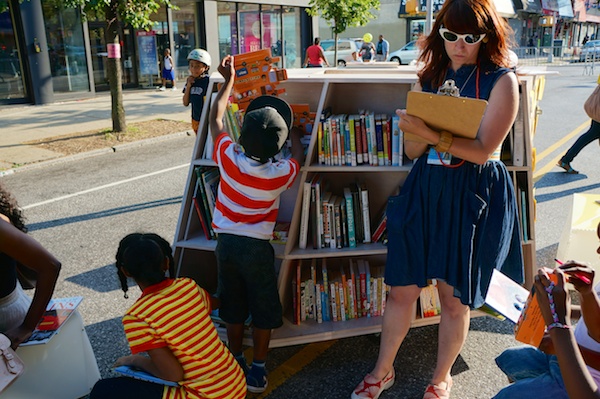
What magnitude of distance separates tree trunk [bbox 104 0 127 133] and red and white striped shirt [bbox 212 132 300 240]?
26.8 ft

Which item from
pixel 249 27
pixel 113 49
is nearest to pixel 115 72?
pixel 113 49

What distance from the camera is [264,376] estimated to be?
9.96 ft

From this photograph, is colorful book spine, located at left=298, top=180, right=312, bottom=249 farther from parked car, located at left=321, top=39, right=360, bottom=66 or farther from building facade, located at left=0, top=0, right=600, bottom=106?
parked car, located at left=321, top=39, right=360, bottom=66

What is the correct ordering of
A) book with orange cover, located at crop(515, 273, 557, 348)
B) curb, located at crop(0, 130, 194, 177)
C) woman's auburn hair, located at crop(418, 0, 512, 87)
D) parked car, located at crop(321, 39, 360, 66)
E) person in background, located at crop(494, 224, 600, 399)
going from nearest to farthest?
person in background, located at crop(494, 224, 600, 399) < book with orange cover, located at crop(515, 273, 557, 348) < woman's auburn hair, located at crop(418, 0, 512, 87) < curb, located at crop(0, 130, 194, 177) < parked car, located at crop(321, 39, 360, 66)

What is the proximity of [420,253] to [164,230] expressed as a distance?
3688 mm

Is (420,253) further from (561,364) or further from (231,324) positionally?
(231,324)

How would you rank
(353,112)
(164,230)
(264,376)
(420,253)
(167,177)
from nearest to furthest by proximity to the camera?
(420,253) → (264,376) → (353,112) → (164,230) → (167,177)

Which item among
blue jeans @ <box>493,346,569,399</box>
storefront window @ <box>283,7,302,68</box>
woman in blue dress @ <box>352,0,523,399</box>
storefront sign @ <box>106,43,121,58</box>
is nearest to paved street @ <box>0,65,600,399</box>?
woman in blue dress @ <box>352,0,523,399</box>

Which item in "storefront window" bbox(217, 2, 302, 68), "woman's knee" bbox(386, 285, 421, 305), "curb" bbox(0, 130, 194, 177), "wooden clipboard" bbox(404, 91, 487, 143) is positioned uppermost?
"storefront window" bbox(217, 2, 302, 68)

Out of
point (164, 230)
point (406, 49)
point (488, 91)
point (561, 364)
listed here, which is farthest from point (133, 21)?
point (406, 49)

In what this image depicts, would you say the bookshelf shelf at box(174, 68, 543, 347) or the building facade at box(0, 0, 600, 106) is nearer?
the bookshelf shelf at box(174, 68, 543, 347)

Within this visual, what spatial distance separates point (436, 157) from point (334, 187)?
1.31 metres

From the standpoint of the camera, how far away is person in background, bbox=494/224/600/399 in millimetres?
1663

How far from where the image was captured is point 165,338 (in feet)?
7.52
